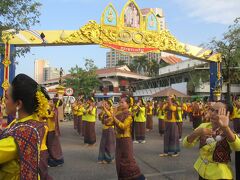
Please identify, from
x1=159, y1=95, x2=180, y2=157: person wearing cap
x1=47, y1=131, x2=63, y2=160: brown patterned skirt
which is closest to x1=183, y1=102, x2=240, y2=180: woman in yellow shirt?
x1=47, y1=131, x2=63, y2=160: brown patterned skirt

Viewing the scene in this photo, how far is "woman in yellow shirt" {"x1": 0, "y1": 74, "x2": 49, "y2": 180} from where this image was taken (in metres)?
2.20

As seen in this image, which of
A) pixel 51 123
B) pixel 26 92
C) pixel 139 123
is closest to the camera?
pixel 26 92

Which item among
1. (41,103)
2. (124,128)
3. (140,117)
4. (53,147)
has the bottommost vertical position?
(53,147)

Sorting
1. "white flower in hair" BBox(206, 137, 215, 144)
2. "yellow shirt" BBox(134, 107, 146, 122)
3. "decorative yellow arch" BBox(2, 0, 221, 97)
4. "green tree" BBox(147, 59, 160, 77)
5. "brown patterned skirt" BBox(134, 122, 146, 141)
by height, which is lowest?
"brown patterned skirt" BBox(134, 122, 146, 141)

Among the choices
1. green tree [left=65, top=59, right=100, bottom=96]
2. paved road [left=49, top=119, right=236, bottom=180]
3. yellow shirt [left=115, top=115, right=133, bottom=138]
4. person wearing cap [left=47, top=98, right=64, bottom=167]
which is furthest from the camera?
green tree [left=65, top=59, right=100, bottom=96]

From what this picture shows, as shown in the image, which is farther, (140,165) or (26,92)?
(140,165)

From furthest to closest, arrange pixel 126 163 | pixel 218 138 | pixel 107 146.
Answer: pixel 107 146, pixel 126 163, pixel 218 138

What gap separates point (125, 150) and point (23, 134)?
4.27m

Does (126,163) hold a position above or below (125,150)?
below

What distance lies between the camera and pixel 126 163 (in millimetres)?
6188

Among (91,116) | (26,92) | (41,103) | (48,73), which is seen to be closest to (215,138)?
(41,103)

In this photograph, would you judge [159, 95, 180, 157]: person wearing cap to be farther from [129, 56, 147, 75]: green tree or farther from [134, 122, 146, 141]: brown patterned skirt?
Answer: [129, 56, 147, 75]: green tree

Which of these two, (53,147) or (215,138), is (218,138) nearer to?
(215,138)

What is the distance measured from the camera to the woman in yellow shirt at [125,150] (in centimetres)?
611
